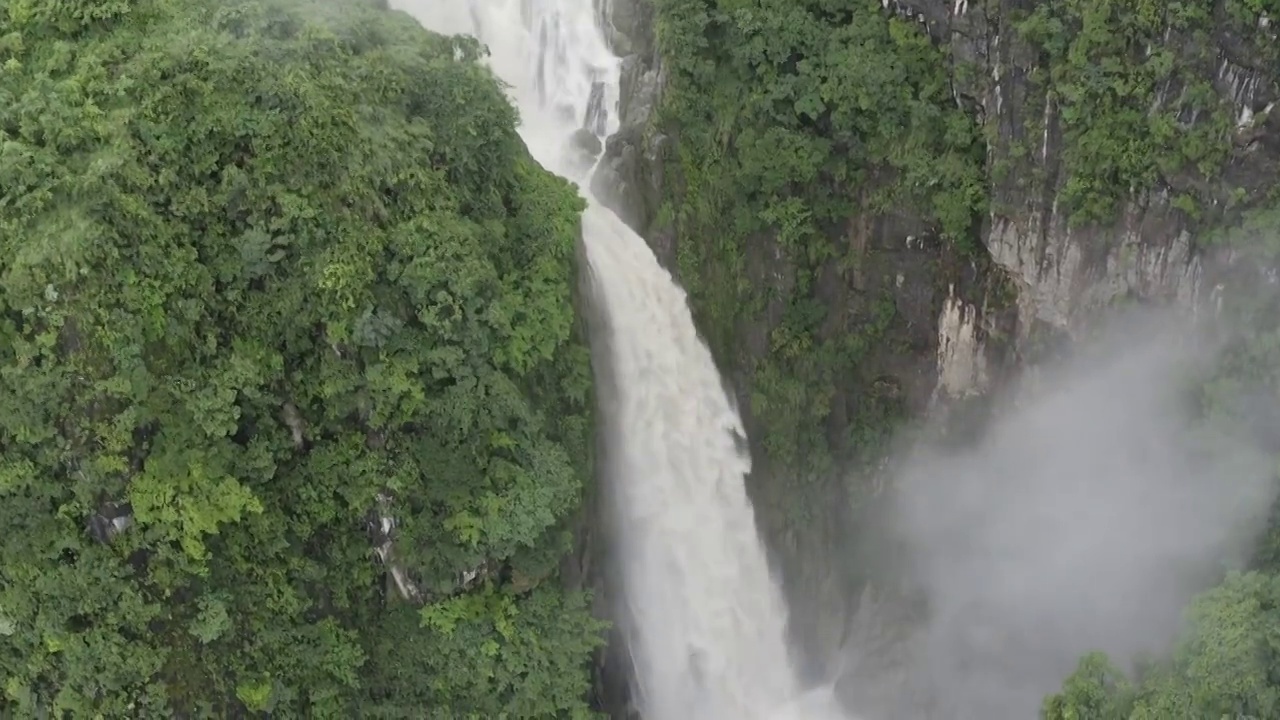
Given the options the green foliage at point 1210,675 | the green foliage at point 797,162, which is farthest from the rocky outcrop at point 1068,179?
the green foliage at point 1210,675

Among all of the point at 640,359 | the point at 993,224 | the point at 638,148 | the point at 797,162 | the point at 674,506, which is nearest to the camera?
the point at 993,224

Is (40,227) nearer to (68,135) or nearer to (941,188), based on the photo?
(68,135)

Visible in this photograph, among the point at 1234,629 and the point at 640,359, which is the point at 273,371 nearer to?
the point at 640,359

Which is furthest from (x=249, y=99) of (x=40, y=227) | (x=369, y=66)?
(x=40, y=227)

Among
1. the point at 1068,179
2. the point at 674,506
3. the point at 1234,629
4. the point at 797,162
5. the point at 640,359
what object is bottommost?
the point at 674,506

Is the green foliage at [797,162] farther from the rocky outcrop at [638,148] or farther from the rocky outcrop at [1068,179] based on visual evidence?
the rocky outcrop at [1068,179]

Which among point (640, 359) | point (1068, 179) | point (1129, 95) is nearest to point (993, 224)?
point (1068, 179)

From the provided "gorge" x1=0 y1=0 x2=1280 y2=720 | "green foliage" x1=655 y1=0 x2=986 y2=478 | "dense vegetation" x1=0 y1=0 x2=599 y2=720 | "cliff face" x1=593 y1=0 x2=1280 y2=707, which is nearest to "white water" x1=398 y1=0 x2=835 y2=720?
"gorge" x1=0 y1=0 x2=1280 y2=720

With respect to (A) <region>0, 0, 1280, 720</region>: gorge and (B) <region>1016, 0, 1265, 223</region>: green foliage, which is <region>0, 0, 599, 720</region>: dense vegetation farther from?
(B) <region>1016, 0, 1265, 223</region>: green foliage
